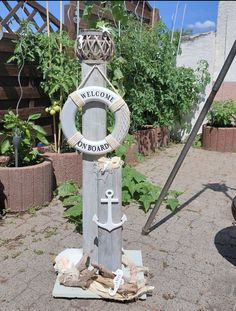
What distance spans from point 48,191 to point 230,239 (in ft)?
6.18

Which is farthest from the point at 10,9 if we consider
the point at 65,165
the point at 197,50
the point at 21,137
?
the point at 197,50

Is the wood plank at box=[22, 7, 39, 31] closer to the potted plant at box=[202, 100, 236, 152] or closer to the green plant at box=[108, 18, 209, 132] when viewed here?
the green plant at box=[108, 18, 209, 132]

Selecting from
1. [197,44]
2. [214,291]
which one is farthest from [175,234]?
[197,44]

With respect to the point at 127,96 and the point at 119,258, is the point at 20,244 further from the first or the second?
the point at 127,96

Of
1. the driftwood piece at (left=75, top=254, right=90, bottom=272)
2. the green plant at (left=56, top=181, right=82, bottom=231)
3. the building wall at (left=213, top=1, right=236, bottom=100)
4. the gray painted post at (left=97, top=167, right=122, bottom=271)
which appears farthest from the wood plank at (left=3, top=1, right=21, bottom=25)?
the building wall at (left=213, top=1, right=236, bottom=100)

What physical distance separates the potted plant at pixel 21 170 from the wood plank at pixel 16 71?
49 cm

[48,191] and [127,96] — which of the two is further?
[127,96]

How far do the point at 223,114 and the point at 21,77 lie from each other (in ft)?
13.1

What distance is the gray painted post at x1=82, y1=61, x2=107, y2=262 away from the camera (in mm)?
2393

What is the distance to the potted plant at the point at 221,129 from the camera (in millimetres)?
6930

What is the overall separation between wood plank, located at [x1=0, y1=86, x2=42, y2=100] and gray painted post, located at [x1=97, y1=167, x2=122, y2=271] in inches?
90.0

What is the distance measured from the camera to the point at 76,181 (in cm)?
452

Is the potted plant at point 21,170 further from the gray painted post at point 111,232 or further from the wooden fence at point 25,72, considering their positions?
the gray painted post at point 111,232

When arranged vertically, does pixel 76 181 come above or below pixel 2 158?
below
